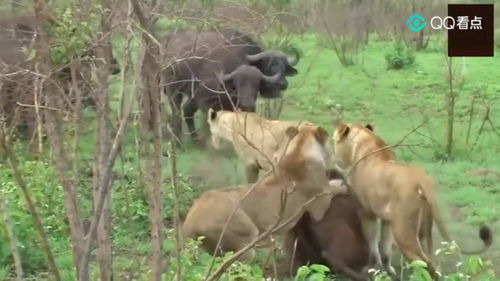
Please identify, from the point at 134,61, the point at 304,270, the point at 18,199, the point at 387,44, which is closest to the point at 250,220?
the point at 18,199

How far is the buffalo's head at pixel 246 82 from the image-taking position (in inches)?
404

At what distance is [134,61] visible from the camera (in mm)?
3332

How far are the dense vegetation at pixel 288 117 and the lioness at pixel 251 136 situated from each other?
9.2 inches

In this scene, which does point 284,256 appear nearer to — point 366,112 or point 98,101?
point 98,101

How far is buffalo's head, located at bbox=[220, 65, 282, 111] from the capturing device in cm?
1027

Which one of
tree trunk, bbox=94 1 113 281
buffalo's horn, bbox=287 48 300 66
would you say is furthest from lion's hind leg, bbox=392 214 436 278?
buffalo's horn, bbox=287 48 300 66

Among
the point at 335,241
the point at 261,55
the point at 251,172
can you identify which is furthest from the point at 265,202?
the point at 261,55

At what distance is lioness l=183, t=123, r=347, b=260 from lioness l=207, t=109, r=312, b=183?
2.73 feet

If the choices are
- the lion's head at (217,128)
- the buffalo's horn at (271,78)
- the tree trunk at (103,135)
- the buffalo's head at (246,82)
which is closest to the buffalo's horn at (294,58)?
the buffalo's horn at (271,78)

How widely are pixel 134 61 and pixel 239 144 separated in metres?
4.51

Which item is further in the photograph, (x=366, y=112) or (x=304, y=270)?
(x=366, y=112)

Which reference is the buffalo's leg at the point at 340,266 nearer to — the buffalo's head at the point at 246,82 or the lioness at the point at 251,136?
the lioness at the point at 251,136

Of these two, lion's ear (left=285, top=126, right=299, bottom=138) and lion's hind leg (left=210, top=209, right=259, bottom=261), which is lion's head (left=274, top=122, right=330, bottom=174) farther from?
lion's hind leg (left=210, top=209, right=259, bottom=261)

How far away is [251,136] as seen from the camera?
24.8 feet
